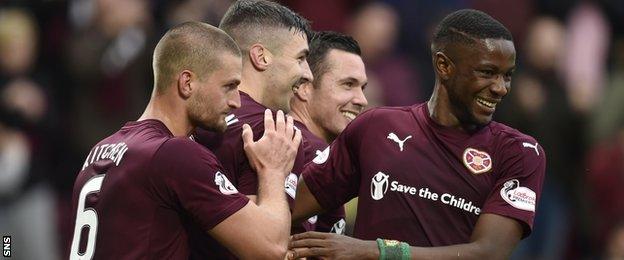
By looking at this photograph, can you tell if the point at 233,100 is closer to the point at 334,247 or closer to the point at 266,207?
the point at 266,207

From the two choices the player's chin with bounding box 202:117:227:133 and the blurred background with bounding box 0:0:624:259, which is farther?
the blurred background with bounding box 0:0:624:259

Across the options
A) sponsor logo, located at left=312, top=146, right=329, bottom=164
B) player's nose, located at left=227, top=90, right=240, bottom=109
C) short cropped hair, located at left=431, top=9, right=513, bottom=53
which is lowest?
sponsor logo, located at left=312, top=146, right=329, bottom=164

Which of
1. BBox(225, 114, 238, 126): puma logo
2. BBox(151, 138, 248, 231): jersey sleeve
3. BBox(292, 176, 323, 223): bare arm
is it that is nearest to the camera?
BBox(151, 138, 248, 231): jersey sleeve

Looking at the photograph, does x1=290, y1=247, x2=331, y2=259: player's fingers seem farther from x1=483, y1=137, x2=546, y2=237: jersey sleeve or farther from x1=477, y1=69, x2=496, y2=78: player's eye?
x1=477, y1=69, x2=496, y2=78: player's eye

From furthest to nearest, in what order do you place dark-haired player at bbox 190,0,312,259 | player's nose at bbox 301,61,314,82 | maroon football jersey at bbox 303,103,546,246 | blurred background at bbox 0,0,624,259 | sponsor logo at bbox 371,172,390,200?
blurred background at bbox 0,0,624,259 < player's nose at bbox 301,61,314,82 < dark-haired player at bbox 190,0,312,259 < sponsor logo at bbox 371,172,390,200 < maroon football jersey at bbox 303,103,546,246

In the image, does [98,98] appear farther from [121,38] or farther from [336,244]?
[336,244]

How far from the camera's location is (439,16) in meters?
14.1

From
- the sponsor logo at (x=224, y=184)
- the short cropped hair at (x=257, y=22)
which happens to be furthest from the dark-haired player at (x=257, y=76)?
the sponsor logo at (x=224, y=184)

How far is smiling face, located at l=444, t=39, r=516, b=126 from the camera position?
6461 millimetres

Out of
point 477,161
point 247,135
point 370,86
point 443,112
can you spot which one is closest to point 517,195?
point 477,161

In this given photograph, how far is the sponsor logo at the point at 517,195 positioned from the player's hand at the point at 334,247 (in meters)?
0.70

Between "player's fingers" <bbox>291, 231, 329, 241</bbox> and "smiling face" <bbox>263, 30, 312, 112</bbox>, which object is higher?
"smiling face" <bbox>263, 30, 312, 112</bbox>

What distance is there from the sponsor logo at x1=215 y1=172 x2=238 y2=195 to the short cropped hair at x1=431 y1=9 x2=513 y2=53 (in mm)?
1320

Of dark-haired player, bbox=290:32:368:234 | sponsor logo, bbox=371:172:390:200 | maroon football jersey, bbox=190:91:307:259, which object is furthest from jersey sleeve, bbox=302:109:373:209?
dark-haired player, bbox=290:32:368:234
